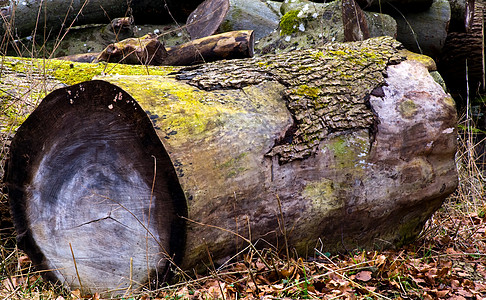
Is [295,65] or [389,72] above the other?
[295,65]

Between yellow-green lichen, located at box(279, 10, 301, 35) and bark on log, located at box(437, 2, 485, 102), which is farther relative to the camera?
bark on log, located at box(437, 2, 485, 102)

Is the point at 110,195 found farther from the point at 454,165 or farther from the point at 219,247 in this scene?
the point at 454,165

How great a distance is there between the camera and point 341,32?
480 cm

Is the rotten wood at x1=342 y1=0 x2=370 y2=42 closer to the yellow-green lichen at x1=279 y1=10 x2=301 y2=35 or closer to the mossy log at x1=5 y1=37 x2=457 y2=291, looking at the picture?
the yellow-green lichen at x1=279 y1=10 x2=301 y2=35

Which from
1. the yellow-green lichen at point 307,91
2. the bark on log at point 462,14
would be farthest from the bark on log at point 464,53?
the yellow-green lichen at point 307,91

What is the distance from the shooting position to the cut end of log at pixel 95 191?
2.22 metres

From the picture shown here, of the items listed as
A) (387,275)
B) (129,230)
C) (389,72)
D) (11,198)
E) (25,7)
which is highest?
(25,7)

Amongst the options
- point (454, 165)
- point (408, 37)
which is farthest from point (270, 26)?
point (454, 165)

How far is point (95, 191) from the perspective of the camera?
2.38 metres

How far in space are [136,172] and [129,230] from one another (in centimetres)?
34

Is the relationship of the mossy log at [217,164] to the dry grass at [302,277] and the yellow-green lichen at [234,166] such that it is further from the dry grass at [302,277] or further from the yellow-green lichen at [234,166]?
the dry grass at [302,277]

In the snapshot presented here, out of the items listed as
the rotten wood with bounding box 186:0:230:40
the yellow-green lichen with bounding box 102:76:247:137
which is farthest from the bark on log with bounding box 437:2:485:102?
the yellow-green lichen with bounding box 102:76:247:137

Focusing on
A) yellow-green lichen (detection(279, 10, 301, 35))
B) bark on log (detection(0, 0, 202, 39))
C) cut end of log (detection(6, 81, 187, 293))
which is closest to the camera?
cut end of log (detection(6, 81, 187, 293))

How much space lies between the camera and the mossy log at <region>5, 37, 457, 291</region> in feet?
7.34
